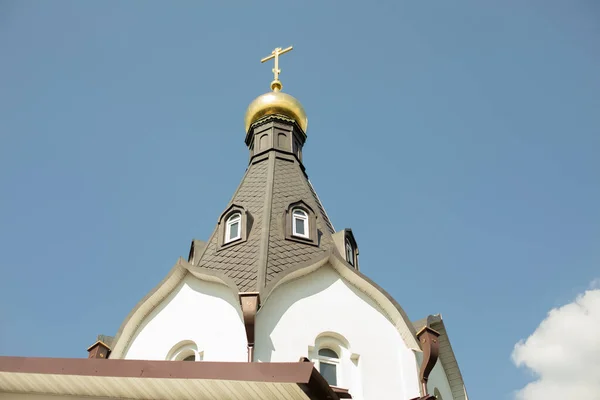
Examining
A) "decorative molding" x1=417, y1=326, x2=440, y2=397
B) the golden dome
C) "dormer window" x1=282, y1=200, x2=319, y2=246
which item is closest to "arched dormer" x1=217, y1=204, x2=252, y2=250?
"dormer window" x1=282, y1=200, x2=319, y2=246

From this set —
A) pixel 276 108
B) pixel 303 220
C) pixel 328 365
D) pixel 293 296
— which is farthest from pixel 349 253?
pixel 276 108

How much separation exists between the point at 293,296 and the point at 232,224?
2998mm

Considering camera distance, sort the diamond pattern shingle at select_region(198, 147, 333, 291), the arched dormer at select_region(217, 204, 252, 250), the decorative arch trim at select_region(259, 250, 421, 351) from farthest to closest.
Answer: the arched dormer at select_region(217, 204, 252, 250), the diamond pattern shingle at select_region(198, 147, 333, 291), the decorative arch trim at select_region(259, 250, 421, 351)

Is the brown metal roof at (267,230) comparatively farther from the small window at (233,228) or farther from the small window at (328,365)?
the small window at (328,365)

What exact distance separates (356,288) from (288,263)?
4.32ft

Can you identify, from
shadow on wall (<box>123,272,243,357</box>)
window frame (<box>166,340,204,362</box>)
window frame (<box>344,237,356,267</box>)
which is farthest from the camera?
window frame (<box>344,237,356,267</box>)

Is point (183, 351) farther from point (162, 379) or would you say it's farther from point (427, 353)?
point (162, 379)

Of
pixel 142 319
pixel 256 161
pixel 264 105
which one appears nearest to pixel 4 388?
pixel 142 319

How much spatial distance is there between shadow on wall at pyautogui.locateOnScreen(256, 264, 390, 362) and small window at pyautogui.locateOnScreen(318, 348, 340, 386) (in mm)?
356

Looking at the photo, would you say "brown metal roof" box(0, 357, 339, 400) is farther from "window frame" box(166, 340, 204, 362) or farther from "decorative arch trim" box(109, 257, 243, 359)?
"decorative arch trim" box(109, 257, 243, 359)

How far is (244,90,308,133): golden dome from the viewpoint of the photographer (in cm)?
1794

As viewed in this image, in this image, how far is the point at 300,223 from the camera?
13883 millimetres

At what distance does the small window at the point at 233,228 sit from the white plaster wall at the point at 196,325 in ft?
5.51

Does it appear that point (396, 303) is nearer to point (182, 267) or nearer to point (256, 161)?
point (182, 267)
